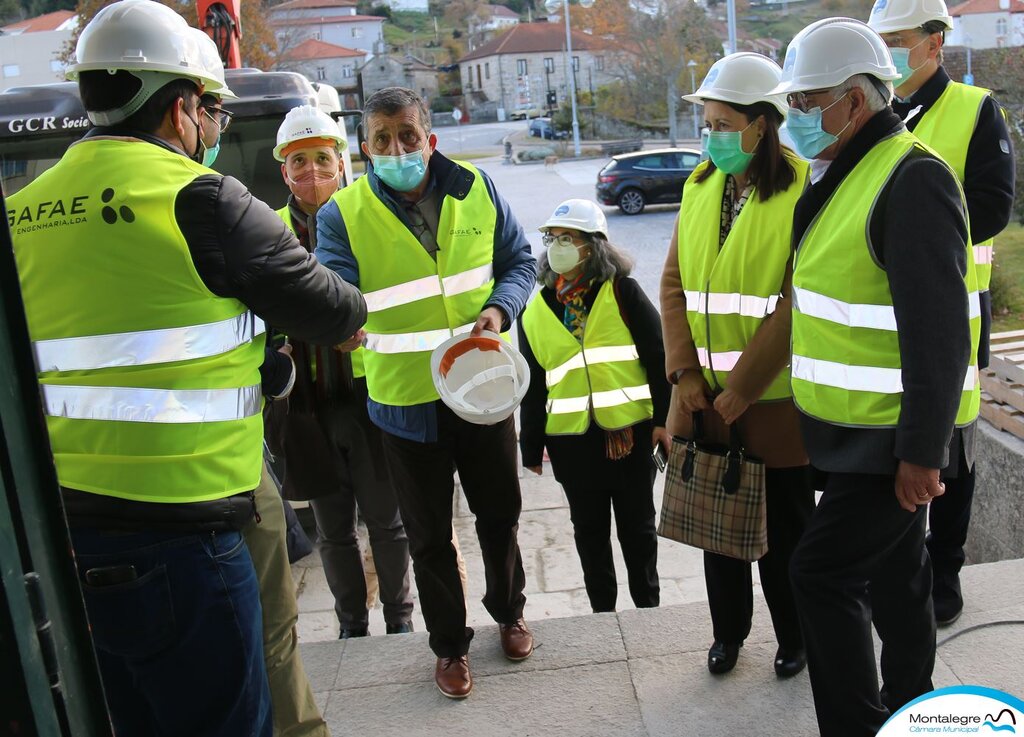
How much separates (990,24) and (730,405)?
3239 cm

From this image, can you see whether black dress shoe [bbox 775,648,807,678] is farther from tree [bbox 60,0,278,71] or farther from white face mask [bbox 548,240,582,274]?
tree [bbox 60,0,278,71]

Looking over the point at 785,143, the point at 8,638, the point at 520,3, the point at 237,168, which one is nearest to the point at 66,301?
the point at 8,638

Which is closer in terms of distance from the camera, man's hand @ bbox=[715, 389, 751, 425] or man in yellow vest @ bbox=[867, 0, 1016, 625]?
man's hand @ bbox=[715, 389, 751, 425]

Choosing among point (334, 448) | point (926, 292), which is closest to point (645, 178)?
point (334, 448)

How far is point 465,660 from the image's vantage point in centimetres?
352

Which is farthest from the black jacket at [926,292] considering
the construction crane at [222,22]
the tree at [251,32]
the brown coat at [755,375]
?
the tree at [251,32]

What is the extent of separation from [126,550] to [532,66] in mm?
96526

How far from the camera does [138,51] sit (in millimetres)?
2234

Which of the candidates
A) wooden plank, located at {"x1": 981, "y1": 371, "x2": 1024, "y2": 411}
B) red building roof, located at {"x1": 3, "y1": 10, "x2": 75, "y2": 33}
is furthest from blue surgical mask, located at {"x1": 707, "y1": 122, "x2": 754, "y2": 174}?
red building roof, located at {"x1": 3, "y1": 10, "x2": 75, "y2": 33}

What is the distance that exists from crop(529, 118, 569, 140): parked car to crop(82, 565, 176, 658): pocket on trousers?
59.4 meters

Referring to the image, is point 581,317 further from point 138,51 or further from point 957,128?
point 138,51

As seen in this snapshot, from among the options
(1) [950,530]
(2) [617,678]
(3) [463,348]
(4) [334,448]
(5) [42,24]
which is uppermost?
(5) [42,24]

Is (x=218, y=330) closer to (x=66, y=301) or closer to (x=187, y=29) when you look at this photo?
(x=66, y=301)

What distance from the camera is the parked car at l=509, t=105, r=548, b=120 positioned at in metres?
82.4
